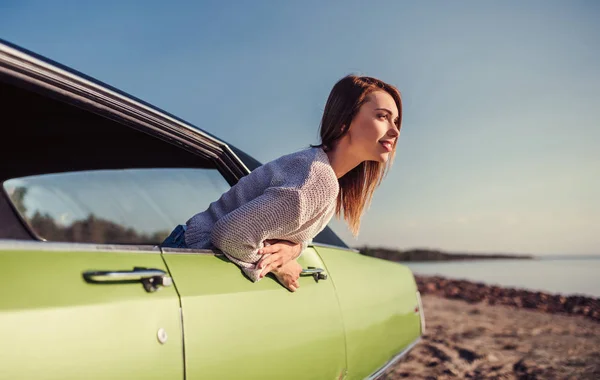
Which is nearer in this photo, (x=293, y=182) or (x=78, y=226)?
Answer: (x=293, y=182)

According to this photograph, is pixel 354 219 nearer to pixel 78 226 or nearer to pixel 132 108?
pixel 132 108

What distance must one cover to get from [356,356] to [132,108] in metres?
1.48

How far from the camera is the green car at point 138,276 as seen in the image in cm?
130

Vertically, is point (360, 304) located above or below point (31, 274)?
below

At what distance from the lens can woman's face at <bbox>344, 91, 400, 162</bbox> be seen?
7.17 feet

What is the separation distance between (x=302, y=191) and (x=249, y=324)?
0.47 metres

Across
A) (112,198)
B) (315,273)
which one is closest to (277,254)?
(315,273)

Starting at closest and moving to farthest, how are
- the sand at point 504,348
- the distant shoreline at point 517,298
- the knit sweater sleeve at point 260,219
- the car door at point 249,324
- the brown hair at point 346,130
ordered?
the car door at point 249,324, the knit sweater sleeve at point 260,219, the brown hair at point 346,130, the sand at point 504,348, the distant shoreline at point 517,298

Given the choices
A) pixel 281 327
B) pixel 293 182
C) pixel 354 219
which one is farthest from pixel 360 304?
pixel 293 182

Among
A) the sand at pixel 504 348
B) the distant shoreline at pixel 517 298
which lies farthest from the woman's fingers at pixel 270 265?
the distant shoreline at pixel 517 298

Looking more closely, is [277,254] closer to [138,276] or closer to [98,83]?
[138,276]

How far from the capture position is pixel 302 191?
1.87 m

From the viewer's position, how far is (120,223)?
344cm

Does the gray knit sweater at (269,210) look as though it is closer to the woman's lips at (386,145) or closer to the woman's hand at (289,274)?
the woman's hand at (289,274)
